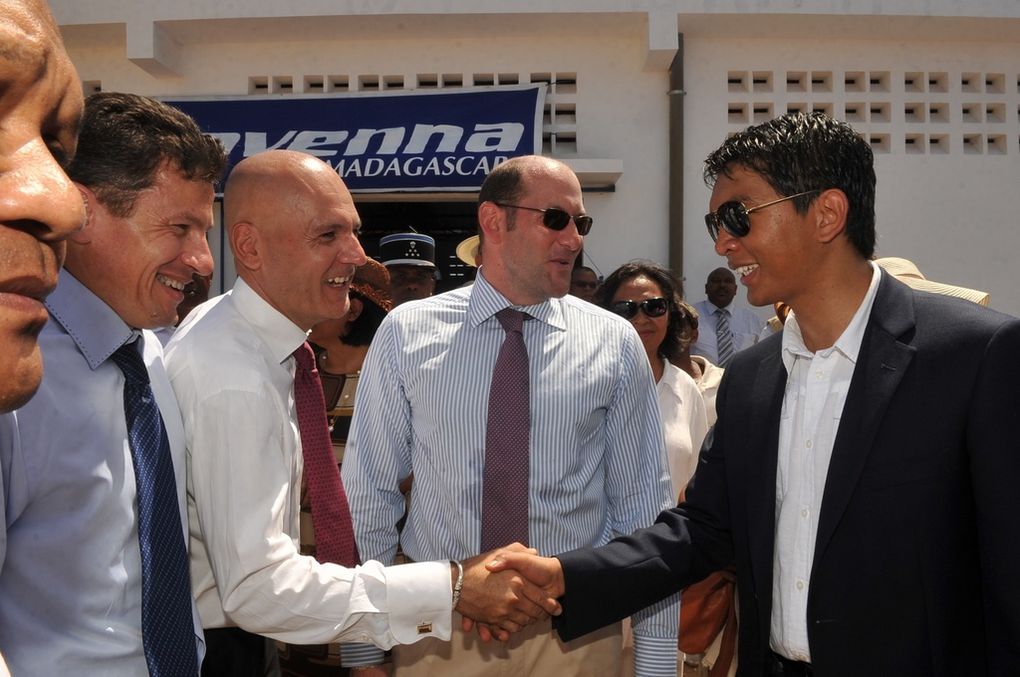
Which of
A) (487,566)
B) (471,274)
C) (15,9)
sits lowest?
(487,566)

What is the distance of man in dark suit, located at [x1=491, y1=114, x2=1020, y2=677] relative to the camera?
6.77ft

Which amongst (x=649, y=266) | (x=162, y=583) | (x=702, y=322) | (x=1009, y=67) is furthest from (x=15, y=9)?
(x=1009, y=67)

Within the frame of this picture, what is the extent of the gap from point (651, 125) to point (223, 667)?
30.4 feet

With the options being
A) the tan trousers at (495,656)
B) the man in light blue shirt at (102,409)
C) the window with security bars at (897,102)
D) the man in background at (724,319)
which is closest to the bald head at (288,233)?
the man in light blue shirt at (102,409)

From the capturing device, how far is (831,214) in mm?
2488

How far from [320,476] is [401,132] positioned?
804cm

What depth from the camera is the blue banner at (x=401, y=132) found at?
998 centimetres

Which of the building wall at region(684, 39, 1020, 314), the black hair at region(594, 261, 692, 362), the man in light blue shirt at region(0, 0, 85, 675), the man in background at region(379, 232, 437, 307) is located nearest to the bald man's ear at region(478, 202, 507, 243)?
the black hair at region(594, 261, 692, 362)

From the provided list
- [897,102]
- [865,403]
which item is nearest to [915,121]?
[897,102]

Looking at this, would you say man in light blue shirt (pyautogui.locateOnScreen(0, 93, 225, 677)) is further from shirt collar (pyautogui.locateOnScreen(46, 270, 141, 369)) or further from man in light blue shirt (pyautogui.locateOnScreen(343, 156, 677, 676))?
man in light blue shirt (pyautogui.locateOnScreen(343, 156, 677, 676))

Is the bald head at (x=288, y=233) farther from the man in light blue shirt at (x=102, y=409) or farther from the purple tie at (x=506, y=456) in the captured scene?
the purple tie at (x=506, y=456)

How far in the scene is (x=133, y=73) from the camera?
1083 centimetres

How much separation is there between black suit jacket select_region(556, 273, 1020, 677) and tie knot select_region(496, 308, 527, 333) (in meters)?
1.04

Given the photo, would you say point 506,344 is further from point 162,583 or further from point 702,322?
point 702,322
